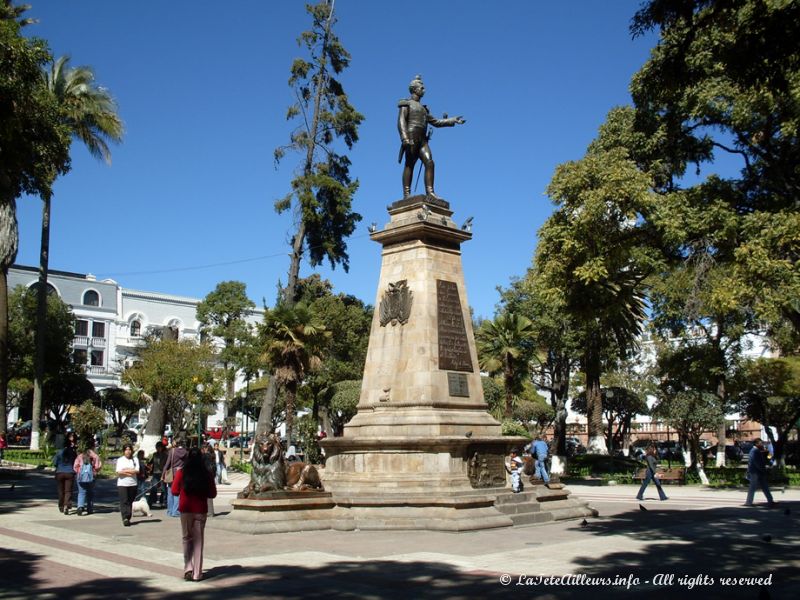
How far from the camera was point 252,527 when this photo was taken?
1353cm

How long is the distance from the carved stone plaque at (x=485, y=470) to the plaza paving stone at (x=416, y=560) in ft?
4.21

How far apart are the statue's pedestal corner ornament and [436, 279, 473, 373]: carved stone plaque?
62cm

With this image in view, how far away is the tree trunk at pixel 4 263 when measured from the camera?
27680 millimetres

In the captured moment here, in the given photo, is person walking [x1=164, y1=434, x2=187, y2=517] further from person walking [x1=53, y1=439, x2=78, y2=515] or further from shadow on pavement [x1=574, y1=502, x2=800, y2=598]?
shadow on pavement [x1=574, y1=502, x2=800, y2=598]

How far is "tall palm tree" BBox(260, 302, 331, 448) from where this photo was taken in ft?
106

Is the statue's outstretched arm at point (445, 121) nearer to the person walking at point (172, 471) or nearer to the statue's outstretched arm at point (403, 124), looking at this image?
the statue's outstretched arm at point (403, 124)

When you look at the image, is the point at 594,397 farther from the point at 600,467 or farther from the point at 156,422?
the point at 156,422

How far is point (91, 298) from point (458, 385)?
185ft

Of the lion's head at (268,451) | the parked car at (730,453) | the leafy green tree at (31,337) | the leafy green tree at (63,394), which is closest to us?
the lion's head at (268,451)

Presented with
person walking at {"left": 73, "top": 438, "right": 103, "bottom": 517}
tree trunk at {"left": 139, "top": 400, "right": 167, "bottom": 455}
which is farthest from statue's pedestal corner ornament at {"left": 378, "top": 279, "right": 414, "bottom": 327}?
tree trunk at {"left": 139, "top": 400, "right": 167, "bottom": 455}

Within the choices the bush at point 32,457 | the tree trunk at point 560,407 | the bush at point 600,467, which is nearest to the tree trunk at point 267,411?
the bush at point 32,457

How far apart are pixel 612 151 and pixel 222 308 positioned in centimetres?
4263

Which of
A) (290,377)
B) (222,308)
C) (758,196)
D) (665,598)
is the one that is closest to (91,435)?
(290,377)

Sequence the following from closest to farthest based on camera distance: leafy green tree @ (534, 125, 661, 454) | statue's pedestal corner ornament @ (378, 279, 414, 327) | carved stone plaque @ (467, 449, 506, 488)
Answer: carved stone plaque @ (467, 449, 506, 488) < statue's pedestal corner ornament @ (378, 279, 414, 327) < leafy green tree @ (534, 125, 661, 454)
